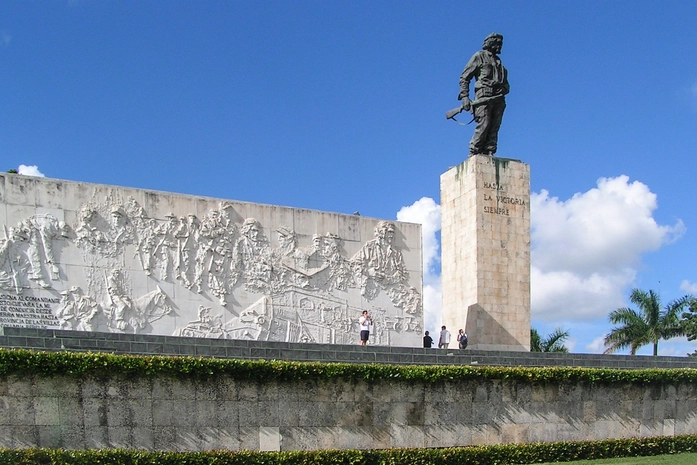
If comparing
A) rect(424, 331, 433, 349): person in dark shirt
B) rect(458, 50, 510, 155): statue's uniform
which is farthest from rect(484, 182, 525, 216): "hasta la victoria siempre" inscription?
rect(424, 331, 433, 349): person in dark shirt

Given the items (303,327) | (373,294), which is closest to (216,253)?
(303,327)

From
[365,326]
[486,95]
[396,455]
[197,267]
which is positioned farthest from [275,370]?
[486,95]

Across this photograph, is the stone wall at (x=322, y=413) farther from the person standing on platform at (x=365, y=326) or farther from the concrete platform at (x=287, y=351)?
the person standing on platform at (x=365, y=326)

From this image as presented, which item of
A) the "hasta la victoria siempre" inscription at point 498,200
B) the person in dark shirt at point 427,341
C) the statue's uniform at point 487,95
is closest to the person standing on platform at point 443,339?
the person in dark shirt at point 427,341

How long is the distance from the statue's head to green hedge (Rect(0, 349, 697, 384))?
7567 mm

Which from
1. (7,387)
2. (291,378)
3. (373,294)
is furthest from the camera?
(373,294)

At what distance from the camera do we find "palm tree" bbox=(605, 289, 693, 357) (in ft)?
85.0

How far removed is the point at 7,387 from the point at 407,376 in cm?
531

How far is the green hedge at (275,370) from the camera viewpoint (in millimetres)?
11133

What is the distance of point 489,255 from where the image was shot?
61.0ft

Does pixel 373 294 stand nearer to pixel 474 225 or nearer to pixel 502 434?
pixel 474 225

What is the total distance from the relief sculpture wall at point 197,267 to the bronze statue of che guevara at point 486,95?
232cm

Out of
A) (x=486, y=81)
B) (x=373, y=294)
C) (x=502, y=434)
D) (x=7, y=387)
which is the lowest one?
(x=502, y=434)

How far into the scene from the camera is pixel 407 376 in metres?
13.4
